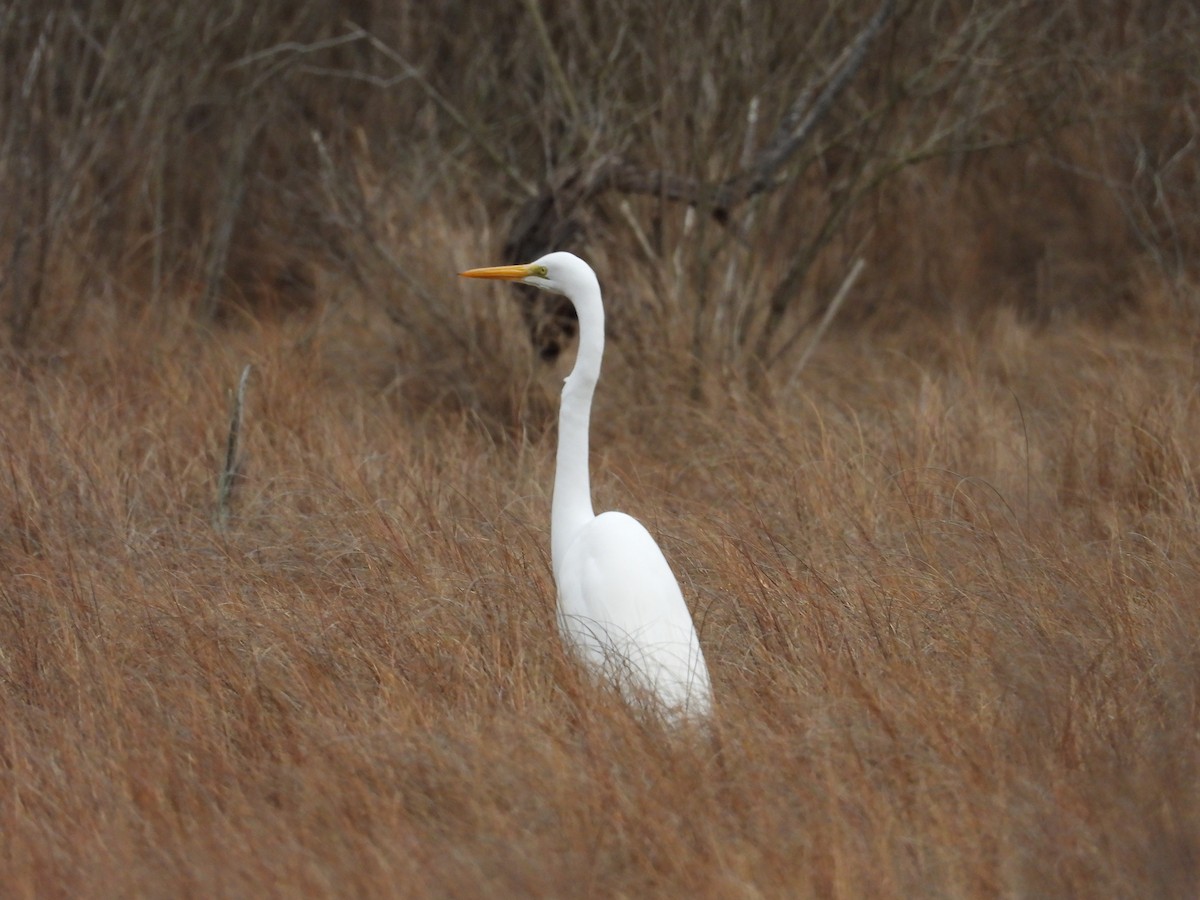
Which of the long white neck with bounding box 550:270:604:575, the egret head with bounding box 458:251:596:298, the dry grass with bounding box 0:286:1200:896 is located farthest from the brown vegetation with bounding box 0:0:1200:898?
the egret head with bounding box 458:251:596:298

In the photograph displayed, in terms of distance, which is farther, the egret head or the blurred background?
the blurred background

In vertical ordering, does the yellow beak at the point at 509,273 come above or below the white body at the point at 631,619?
above

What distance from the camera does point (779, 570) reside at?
115 inches

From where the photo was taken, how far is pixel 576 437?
106 inches

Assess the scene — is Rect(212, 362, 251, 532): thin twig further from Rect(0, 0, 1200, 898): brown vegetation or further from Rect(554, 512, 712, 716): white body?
Rect(554, 512, 712, 716): white body

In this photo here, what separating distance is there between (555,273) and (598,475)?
4.57 ft

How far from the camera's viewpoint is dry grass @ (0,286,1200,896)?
6.29 ft

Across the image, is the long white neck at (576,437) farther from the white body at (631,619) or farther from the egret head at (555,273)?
the white body at (631,619)

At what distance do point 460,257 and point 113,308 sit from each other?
1345mm

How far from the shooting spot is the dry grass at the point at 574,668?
1917 mm

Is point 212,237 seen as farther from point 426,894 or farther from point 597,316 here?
point 426,894

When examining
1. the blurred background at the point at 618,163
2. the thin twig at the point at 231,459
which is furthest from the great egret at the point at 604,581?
the blurred background at the point at 618,163

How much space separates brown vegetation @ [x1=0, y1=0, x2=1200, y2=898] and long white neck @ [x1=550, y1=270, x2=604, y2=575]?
0.72ft

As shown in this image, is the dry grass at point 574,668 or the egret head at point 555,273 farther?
the egret head at point 555,273
